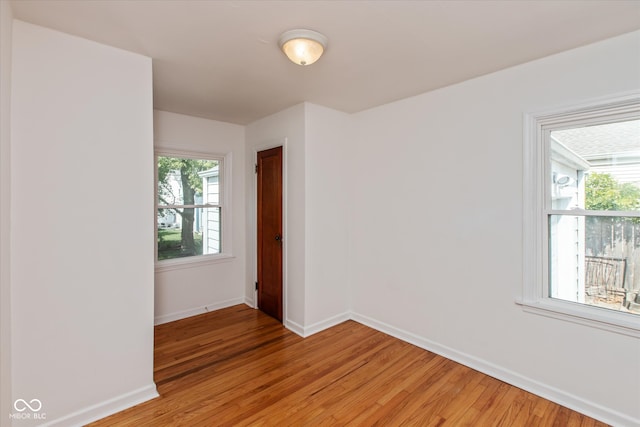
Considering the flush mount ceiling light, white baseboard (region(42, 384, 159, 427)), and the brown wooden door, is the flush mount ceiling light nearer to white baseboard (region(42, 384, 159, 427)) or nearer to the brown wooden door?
the brown wooden door

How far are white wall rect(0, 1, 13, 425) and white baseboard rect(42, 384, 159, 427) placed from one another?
31 centimetres

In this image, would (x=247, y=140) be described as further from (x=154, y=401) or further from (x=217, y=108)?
(x=154, y=401)

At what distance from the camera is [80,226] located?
6.48 feet

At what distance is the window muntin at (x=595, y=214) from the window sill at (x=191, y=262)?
3543 millimetres

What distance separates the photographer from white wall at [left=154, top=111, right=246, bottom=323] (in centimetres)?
358

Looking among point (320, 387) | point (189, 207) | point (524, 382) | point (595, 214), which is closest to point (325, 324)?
point (320, 387)

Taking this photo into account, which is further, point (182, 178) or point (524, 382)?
point (182, 178)

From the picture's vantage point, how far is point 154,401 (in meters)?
2.18

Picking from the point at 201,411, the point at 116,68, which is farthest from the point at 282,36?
the point at 201,411

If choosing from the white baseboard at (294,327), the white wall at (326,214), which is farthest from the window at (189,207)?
the white wall at (326,214)

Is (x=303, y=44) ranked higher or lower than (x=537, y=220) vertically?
higher

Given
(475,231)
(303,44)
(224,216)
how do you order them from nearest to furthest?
(303,44) → (475,231) → (224,216)

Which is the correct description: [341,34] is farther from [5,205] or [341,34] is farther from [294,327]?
[294,327]
